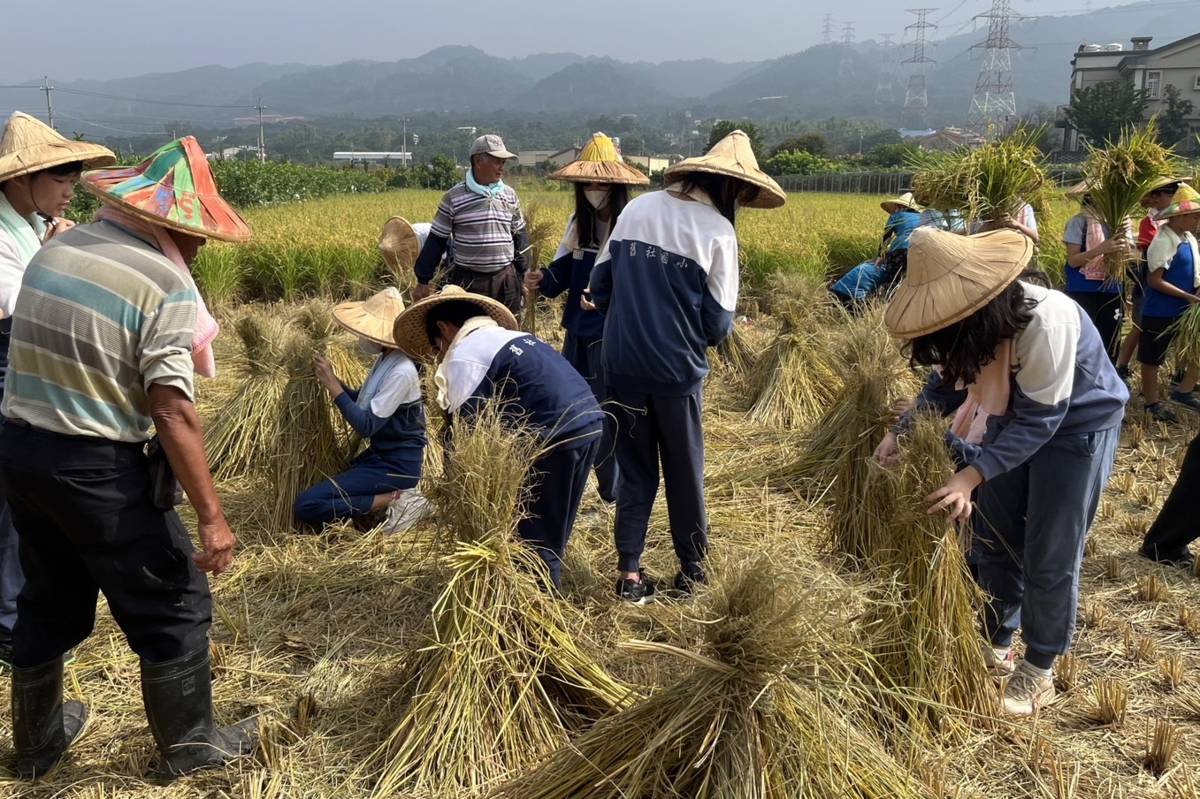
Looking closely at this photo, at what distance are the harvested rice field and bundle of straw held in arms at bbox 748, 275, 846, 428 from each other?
0.91 m

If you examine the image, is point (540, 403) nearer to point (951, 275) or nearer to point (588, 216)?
point (951, 275)

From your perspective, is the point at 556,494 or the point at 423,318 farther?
the point at 423,318

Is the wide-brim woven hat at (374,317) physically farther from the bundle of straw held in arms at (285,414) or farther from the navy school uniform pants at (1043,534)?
the navy school uniform pants at (1043,534)

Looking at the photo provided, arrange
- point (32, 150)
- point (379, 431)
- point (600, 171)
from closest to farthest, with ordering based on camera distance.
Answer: point (32, 150), point (379, 431), point (600, 171)

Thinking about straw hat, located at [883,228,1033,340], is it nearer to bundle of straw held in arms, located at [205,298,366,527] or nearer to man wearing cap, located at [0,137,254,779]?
man wearing cap, located at [0,137,254,779]

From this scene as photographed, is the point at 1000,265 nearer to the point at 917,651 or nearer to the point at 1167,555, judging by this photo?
the point at 917,651

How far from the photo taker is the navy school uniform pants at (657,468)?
3.14 metres

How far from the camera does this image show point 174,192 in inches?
83.9

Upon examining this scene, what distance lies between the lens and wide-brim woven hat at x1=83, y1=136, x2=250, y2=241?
2.06 metres

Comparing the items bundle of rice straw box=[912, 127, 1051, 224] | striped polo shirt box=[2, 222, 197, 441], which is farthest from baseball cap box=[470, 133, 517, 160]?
striped polo shirt box=[2, 222, 197, 441]

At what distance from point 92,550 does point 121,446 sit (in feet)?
0.87

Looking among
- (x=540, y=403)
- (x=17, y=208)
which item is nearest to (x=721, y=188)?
(x=540, y=403)

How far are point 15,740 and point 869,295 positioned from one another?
523cm

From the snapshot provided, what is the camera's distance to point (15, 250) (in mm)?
2895
